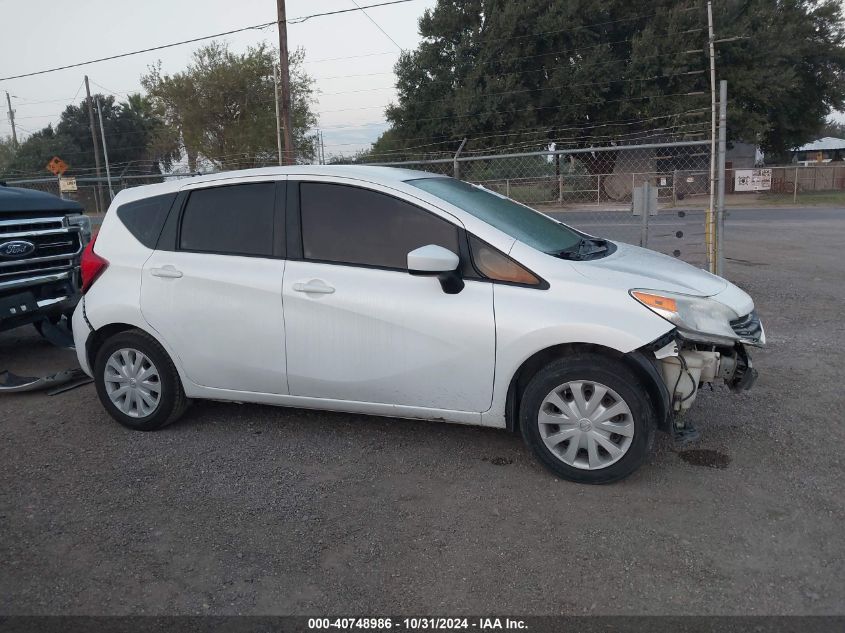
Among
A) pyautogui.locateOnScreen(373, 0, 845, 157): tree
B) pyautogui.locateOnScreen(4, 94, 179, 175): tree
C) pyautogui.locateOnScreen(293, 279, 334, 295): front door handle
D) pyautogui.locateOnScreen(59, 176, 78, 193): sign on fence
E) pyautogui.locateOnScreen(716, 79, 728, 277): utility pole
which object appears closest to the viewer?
pyautogui.locateOnScreen(293, 279, 334, 295): front door handle

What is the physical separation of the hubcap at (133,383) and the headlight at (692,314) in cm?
319

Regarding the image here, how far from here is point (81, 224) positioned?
282 inches

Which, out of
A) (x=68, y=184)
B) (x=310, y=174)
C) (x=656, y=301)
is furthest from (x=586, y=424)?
(x=68, y=184)

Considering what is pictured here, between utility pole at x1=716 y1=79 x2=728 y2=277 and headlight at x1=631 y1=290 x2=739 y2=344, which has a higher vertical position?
utility pole at x1=716 y1=79 x2=728 y2=277

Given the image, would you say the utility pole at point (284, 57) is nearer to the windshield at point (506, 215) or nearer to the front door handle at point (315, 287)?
the windshield at point (506, 215)

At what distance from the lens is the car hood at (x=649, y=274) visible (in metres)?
3.96

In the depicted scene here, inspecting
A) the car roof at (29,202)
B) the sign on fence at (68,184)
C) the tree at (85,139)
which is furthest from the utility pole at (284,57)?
the tree at (85,139)

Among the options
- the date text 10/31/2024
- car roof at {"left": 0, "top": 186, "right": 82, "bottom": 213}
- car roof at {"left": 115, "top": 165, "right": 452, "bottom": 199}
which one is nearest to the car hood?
car roof at {"left": 115, "top": 165, "right": 452, "bottom": 199}

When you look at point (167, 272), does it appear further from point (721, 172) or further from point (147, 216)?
point (721, 172)

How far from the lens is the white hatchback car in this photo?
385cm

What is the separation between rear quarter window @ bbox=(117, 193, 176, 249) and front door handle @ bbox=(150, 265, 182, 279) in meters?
0.20

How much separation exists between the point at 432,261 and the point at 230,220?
160 cm

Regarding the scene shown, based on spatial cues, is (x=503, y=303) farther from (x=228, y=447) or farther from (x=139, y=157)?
(x=139, y=157)

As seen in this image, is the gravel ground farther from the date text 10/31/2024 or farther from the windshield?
the windshield
